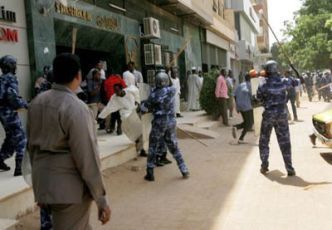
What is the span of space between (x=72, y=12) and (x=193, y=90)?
7584 millimetres

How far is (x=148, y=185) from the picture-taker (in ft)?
23.9

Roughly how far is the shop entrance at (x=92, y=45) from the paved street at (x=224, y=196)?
4219 millimetres

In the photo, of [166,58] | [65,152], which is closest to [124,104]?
[65,152]

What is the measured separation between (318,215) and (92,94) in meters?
6.78

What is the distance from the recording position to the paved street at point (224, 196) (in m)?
5.22

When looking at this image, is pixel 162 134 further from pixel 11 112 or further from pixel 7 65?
pixel 7 65

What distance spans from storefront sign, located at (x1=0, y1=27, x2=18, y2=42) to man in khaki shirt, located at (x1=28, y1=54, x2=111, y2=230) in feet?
21.0

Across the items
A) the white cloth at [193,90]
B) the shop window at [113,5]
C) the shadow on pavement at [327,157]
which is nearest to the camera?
the shadow on pavement at [327,157]

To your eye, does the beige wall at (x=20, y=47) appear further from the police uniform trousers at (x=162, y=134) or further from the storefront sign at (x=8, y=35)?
the police uniform trousers at (x=162, y=134)

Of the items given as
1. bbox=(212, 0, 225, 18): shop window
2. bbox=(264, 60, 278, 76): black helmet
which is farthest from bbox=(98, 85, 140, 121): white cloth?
bbox=(212, 0, 225, 18): shop window

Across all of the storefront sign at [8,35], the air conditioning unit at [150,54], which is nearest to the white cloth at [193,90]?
the air conditioning unit at [150,54]

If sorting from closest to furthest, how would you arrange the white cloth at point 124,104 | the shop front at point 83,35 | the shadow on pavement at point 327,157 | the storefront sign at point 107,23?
the shadow on pavement at point 327,157
the white cloth at point 124,104
the shop front at point 83,35
the storefront sign at point 107,23

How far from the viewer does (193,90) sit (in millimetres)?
18219

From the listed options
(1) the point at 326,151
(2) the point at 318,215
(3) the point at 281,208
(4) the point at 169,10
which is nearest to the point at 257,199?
(3) the point at 281,208
